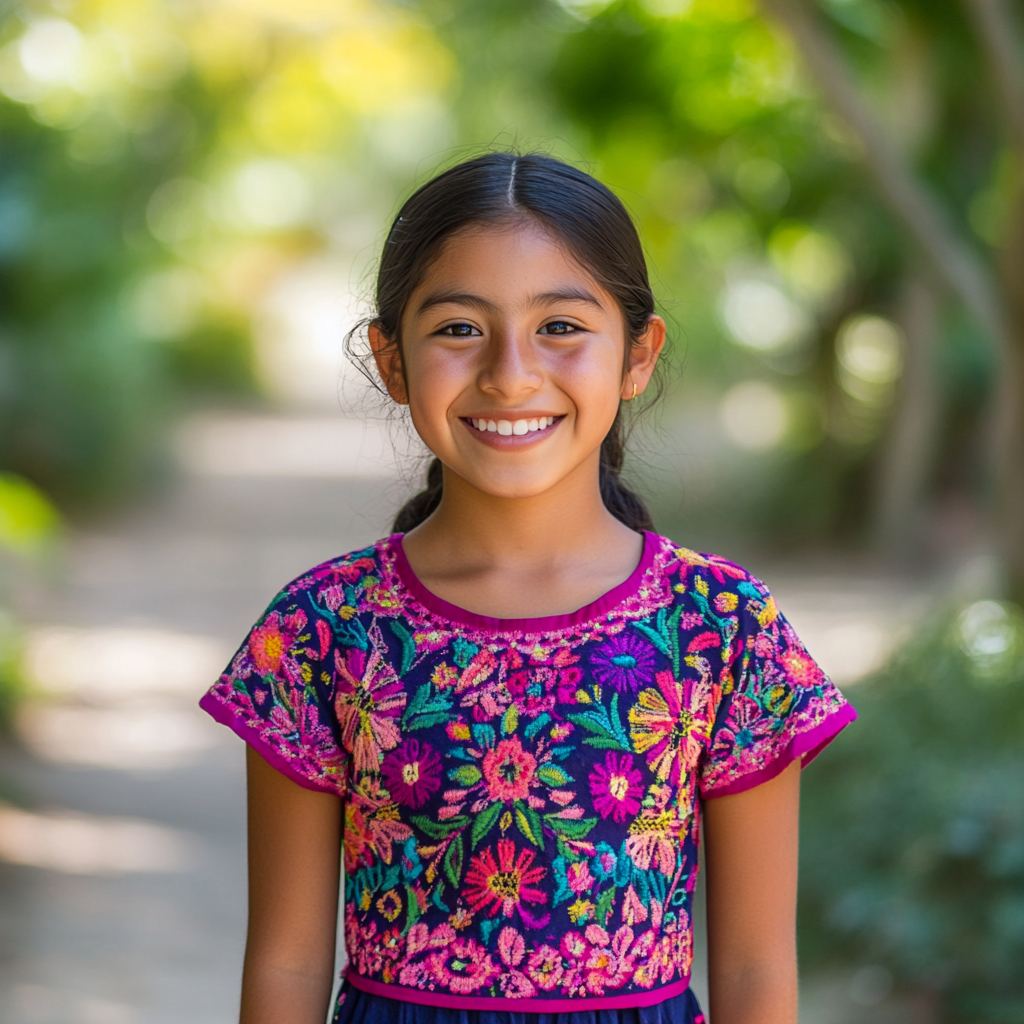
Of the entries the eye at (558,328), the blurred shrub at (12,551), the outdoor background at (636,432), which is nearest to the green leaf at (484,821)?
the eye at (558,328)

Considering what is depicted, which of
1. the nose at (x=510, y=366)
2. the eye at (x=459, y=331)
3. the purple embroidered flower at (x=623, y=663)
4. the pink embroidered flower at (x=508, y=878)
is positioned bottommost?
the pink embroidered flower at (x=508, y=878)

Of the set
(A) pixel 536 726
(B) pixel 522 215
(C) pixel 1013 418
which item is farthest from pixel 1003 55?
(A) pixel 536 726

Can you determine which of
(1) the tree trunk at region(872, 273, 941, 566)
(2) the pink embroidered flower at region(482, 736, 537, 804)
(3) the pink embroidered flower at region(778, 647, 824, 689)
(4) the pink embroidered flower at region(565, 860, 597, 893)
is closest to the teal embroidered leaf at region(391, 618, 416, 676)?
(2) the pink embroidered flower at region(482, 736, 537, 804)

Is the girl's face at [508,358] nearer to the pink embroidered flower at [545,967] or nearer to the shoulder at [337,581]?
the shoulder at [337,581]

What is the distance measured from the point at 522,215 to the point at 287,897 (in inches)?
25.9

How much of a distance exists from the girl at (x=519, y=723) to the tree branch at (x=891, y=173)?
3506 millimetres

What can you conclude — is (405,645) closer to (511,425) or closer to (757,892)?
(511,425)

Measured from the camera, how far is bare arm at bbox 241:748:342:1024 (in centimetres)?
129

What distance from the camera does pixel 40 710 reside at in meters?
6.21

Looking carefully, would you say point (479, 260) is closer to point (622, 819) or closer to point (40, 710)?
point (622, 819)

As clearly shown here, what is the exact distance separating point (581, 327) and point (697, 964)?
2942 millimetres

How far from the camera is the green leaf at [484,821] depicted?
1227 millimetres

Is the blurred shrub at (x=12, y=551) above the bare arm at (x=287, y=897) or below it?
above

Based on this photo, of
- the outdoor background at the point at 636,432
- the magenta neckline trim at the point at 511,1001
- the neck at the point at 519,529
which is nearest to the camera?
the magenta neckline trim at the point at 511,1001
